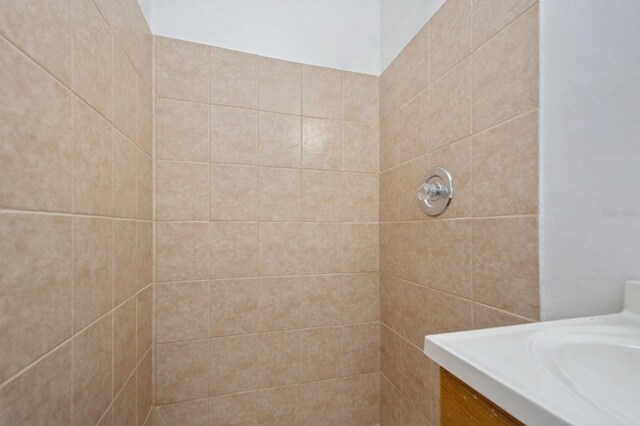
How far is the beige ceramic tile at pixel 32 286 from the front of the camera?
1.42 ft

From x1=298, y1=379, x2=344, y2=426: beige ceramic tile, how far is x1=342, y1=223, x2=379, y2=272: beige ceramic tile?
568 millimetres

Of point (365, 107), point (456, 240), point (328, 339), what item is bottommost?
point (328, 339)

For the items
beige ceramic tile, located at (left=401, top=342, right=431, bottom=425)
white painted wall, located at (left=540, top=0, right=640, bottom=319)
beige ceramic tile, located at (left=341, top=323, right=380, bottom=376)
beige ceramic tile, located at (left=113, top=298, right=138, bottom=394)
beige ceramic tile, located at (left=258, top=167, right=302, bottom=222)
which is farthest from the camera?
beige ceramic tile, located at (left=341, top=323, right=380, bottom=376)

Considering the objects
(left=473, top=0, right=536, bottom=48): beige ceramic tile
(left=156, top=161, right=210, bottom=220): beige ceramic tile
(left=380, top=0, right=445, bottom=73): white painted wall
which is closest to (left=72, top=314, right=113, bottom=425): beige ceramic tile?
(left=156, top=161, right=210, bottom=220): beige ceramic tile

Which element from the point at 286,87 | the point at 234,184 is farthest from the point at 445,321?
the point at 286,87

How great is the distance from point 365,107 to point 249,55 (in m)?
0.61

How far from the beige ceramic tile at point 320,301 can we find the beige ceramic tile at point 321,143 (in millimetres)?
550

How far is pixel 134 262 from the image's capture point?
3.10ft

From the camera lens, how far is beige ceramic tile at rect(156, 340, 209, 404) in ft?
Answer: 3.80

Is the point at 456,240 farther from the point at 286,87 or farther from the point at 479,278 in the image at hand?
the point at 286,87

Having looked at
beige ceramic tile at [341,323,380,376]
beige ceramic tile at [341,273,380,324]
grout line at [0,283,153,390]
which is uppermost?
grout line at [0,283,153,390]

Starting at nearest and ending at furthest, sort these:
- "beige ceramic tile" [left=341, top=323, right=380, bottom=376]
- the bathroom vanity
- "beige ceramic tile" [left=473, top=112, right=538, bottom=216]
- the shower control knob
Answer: the bathroom vanity < "beige ceramic tile" [left=473, top=112, right=538, bottom=216] < the shower control knob < "beige ceramic tile" [left=341, top=323, right=380, bottom=376]

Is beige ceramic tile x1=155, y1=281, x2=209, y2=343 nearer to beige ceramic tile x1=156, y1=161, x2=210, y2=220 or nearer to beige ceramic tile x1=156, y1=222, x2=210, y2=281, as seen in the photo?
beige ceramic tile x1=156, y1=222, x2=210, y2=281

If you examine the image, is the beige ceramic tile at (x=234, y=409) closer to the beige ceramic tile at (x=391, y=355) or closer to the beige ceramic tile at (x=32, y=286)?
the beige ceramic tile at (x=391, y=355)
